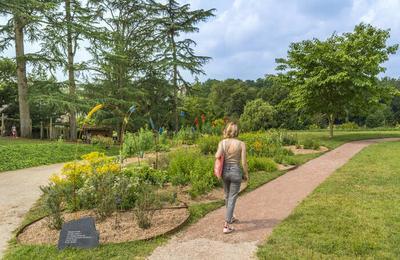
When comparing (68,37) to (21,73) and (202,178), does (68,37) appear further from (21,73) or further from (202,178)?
(202,178)

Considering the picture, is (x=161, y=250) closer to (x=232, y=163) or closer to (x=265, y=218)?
(x=232, y=163)

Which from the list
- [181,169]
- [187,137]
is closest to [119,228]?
[181,169]

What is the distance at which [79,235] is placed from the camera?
15.0 feet

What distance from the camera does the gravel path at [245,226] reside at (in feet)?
14.4

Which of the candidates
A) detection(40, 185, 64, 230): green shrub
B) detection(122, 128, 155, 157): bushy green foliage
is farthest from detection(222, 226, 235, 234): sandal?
detection(122, 128, 155, 157): bushy green foliage

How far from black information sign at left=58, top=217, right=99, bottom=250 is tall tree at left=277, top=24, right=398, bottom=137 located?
15.9m

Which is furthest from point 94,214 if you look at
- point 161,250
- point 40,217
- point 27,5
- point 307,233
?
point 27,5

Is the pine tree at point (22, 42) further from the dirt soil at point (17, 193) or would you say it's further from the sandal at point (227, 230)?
the sandal at point (227, 230)

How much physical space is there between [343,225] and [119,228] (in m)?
3.27

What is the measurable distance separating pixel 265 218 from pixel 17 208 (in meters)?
4.73

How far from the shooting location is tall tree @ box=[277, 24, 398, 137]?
727 inches

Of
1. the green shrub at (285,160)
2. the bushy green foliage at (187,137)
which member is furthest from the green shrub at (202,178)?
the bushy green foliage at (187,137)

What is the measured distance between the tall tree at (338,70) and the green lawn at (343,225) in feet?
37.1

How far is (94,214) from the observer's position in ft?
19.2
